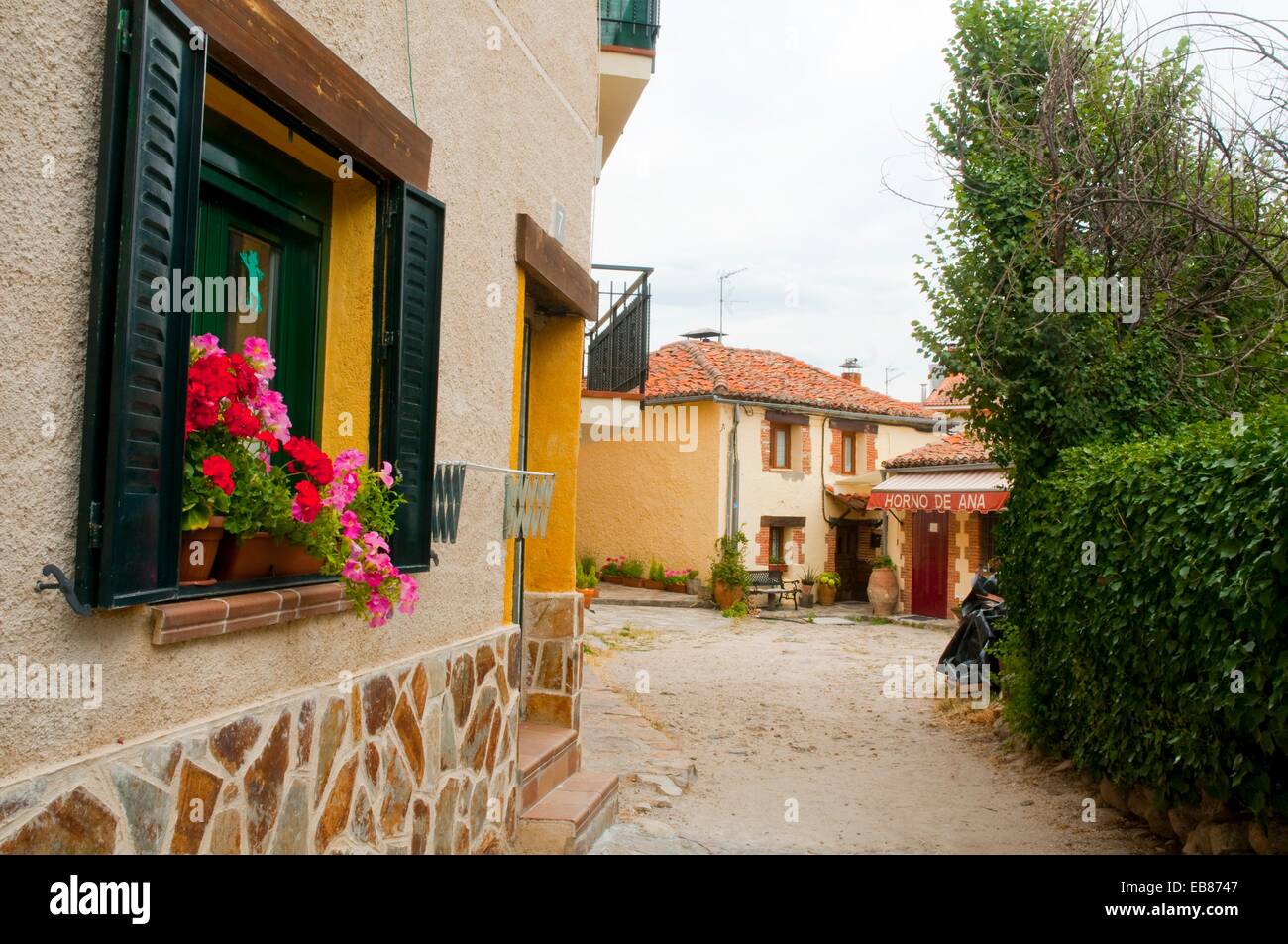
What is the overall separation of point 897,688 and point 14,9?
12433 mm

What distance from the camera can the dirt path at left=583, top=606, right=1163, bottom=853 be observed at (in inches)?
254

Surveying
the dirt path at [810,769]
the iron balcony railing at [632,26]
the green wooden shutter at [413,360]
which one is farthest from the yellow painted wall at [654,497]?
the green wooden shutter at [413,360]

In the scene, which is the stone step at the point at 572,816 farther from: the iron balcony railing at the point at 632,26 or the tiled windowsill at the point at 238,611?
the iron balcony railing at the point at 632,26

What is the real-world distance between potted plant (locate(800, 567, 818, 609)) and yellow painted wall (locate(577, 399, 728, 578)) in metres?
2.59

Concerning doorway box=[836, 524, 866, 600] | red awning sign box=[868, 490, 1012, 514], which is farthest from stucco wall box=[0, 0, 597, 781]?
doorway box=[836, 524, 866, 600]

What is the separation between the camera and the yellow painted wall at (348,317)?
3613 millimetres

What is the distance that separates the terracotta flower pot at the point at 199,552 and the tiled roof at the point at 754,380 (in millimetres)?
22047

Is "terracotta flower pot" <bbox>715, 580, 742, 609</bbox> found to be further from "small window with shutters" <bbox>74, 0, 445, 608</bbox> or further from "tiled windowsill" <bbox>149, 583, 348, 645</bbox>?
"tiled windowsill" <bbox>149, 583, 348, 645</bbox>

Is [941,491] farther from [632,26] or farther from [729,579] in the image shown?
[632,26]

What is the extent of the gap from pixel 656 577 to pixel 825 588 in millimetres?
4292

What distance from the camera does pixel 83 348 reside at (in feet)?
7.14

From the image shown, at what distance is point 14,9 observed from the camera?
201 centimetres

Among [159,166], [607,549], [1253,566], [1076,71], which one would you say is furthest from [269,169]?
[607,549]
